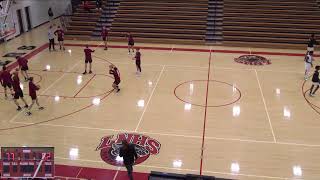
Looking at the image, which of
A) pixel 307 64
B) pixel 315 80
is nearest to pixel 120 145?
pixel 315 80

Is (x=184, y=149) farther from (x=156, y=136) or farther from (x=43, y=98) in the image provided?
(x=43, y=98)

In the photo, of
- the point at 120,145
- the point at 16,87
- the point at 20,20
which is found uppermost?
the point at 20,20

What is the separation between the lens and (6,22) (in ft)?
72.3

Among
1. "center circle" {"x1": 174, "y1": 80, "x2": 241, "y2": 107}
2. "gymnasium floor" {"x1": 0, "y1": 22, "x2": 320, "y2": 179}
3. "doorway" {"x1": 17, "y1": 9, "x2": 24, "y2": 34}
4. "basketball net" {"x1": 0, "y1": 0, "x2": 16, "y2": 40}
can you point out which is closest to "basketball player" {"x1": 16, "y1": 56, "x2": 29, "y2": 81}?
"gymnasium floor" {"x1": 0, "y1": 22, "x2": 320, "y2": 179}

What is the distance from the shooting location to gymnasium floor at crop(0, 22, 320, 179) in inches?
378

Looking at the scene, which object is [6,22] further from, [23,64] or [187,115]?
[187,115]

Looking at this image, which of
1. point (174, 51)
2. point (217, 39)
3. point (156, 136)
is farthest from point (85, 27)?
point (156, 136)

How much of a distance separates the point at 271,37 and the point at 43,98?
1388 cm

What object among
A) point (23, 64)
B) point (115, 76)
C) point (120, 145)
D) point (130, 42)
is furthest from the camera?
point (130, 42)

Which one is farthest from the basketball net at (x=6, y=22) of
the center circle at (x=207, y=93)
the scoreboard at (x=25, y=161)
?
the scoreboard at (x=25, y=161)

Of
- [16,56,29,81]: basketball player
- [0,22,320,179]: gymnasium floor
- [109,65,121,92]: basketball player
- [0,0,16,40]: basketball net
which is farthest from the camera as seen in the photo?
[0,0,16,40]: basketball net

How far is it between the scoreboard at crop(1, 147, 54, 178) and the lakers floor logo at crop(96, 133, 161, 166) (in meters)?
2.52

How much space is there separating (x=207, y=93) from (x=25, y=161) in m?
8.37

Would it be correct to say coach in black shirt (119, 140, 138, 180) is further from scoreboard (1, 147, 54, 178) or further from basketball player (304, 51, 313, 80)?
basketball player (304, 51, 313, 80)
